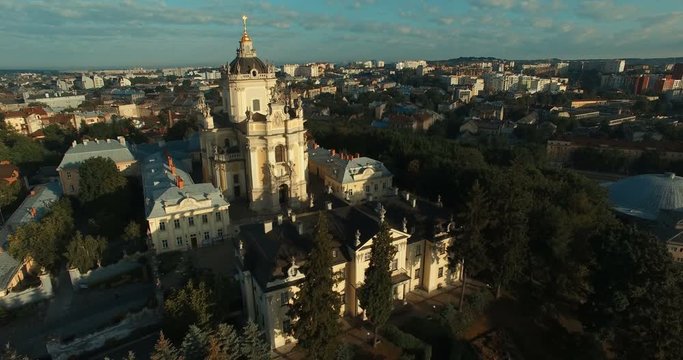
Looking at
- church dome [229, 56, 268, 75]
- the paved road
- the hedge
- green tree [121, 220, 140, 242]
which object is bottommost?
the paved road

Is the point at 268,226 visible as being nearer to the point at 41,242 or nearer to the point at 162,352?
the point at 162,352

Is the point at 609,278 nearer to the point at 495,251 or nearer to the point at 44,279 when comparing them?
the point at 495,251

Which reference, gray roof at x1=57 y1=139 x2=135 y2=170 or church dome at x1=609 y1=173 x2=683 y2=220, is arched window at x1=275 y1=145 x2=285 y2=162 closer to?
gray roof at x1=57 y1=139 x2=135 y2=170

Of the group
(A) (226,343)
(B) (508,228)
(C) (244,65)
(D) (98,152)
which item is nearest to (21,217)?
(D) (98,152)

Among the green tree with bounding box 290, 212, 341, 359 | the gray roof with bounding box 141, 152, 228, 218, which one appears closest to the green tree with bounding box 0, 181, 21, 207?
the gray roof with bounding box 141, 152, 228, 218

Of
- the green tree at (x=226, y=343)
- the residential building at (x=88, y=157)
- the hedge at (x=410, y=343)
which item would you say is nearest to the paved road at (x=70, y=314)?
the green tree at (x=226, y=343)
